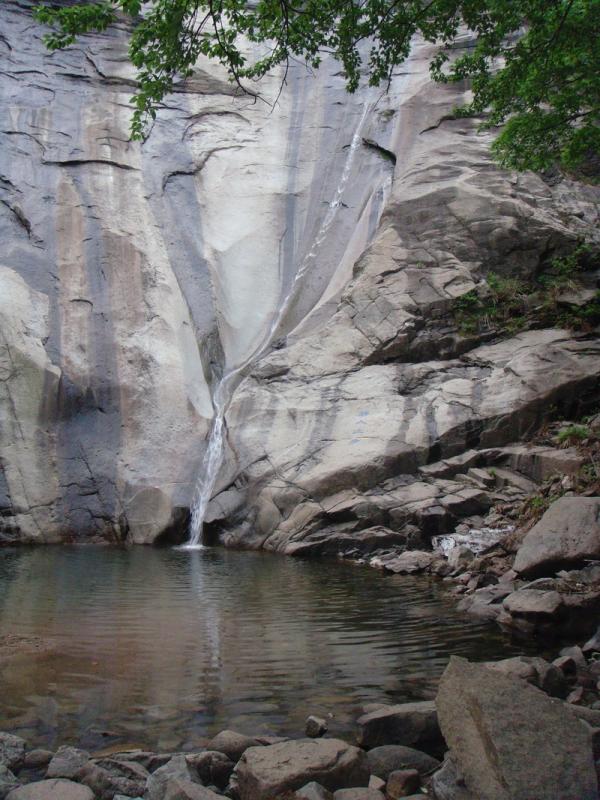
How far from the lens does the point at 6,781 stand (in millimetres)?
3248

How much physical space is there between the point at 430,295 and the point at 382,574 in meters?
8.37

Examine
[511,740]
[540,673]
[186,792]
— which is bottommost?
[540,673]

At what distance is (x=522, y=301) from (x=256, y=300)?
8317 mm

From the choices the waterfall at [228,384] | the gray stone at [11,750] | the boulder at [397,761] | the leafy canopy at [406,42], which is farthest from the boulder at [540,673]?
the waterfall at [228,384]

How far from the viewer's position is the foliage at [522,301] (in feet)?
51.0

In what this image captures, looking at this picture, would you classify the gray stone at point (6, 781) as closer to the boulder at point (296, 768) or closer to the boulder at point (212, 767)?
the boulder at point (212, 767)

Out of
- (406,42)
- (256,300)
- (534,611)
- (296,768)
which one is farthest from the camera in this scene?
(256,300)

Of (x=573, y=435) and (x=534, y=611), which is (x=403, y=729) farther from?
(x=573, y=435)

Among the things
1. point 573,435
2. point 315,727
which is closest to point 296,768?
point 315,727

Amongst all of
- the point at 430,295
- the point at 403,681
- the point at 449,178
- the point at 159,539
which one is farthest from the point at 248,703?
the point at 449,178

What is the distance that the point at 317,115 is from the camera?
24.3m

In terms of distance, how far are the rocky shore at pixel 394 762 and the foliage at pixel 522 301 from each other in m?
12.8

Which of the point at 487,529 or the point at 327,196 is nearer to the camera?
the point at 487,529

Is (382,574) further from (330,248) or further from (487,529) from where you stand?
(330,248)
